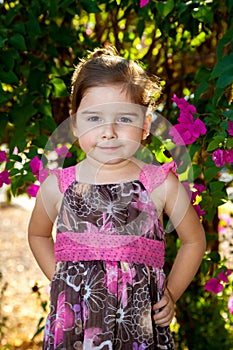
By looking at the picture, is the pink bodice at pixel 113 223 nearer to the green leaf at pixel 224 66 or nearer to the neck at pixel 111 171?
the neck at pixel 111 171

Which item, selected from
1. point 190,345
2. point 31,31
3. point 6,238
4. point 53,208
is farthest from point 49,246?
point 6,238

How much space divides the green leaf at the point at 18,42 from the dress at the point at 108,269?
0.79 m

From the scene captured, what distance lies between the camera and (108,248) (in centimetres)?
216

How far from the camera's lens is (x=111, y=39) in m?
3.71

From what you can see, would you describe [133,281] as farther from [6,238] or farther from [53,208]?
[6,238]

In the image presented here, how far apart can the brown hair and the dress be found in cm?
20

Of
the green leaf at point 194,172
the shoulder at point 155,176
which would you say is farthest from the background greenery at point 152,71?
the shoulder at point 155,176

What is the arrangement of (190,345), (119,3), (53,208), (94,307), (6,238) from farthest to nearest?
(6,238) → (190,345) → (119,3) → (53,208) → (94,307)

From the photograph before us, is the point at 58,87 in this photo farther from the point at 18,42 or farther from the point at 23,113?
the point at 18,42

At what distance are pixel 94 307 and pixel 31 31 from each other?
120 cm

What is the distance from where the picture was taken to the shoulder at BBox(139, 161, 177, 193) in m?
2.23

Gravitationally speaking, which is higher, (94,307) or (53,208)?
(53,208)

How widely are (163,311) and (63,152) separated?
2.69ft

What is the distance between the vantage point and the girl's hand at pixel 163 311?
2.19 m
